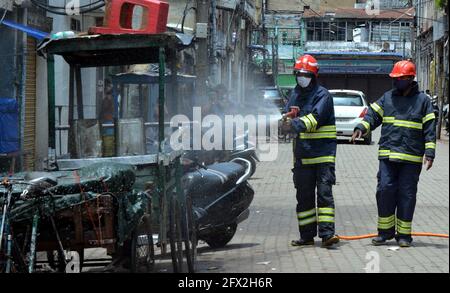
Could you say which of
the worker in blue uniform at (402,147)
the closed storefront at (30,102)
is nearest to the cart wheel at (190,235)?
the worker in blue uniform at (402,147)

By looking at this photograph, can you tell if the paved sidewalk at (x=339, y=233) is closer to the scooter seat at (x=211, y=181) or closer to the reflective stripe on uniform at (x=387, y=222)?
the reflective stripe on uniform at (x=387, y=222)

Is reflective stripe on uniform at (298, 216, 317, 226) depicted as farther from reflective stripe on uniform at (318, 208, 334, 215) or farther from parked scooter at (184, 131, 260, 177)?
parked scooter at (184, 131, 260, 177)

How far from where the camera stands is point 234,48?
150 feet

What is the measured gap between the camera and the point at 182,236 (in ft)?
23.8

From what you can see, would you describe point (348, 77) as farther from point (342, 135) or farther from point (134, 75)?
point (134, 75)

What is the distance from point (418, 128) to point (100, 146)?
3195 millimetres

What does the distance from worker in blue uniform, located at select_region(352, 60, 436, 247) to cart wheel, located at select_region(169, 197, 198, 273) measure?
6.47 feet

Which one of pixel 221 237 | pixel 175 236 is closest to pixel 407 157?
pixel 221 237

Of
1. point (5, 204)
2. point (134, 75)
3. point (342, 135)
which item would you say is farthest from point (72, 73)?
point (342, 135)

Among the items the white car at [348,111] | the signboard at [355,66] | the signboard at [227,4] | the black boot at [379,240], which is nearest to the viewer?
the black boot at [379,240]

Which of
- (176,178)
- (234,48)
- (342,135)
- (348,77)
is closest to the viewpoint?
(176,178)

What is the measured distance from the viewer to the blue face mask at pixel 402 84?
27.5 feet

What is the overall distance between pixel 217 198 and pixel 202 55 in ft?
28.1

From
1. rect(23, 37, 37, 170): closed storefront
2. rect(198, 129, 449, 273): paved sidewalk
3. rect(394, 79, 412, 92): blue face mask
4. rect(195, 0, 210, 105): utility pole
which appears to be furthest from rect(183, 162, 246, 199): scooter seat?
rect(23, 37, 37, 170): closed storefront
